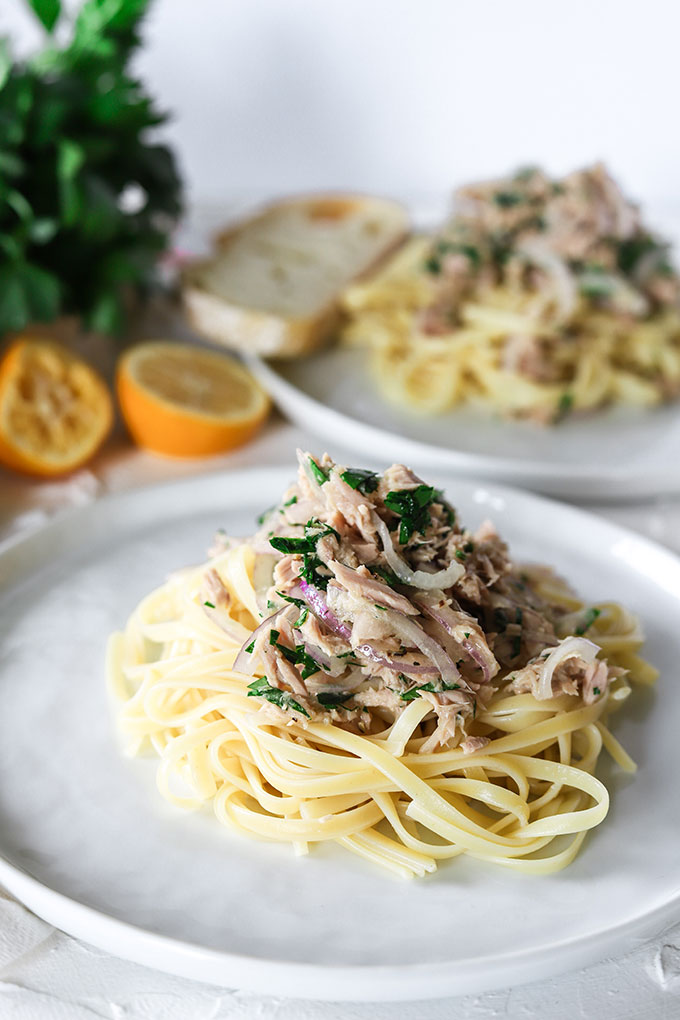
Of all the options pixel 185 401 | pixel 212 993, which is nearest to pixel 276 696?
pixel 212 993

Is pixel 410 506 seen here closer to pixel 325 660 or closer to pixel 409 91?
pixel 325 660

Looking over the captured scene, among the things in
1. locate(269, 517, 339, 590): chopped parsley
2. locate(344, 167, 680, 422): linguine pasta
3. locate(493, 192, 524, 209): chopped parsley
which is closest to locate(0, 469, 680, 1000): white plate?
locate(269, 517, 339, 590): chopped parsley

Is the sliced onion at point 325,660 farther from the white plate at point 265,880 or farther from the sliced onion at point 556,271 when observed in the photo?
the sliced onion at point 556,271

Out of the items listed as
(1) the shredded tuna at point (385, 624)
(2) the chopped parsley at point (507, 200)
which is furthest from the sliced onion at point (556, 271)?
(1) the shredded tuna at point (385, 624)

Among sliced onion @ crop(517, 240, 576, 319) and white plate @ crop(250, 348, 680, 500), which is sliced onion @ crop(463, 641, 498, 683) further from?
sliced onion @ crop(517, 240, 576, 319)

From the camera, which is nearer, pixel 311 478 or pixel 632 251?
pixel 311 478

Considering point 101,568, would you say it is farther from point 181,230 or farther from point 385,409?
point 181,230

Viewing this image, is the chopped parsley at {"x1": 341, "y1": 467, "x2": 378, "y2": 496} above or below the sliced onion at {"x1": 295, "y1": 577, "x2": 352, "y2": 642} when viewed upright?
above
